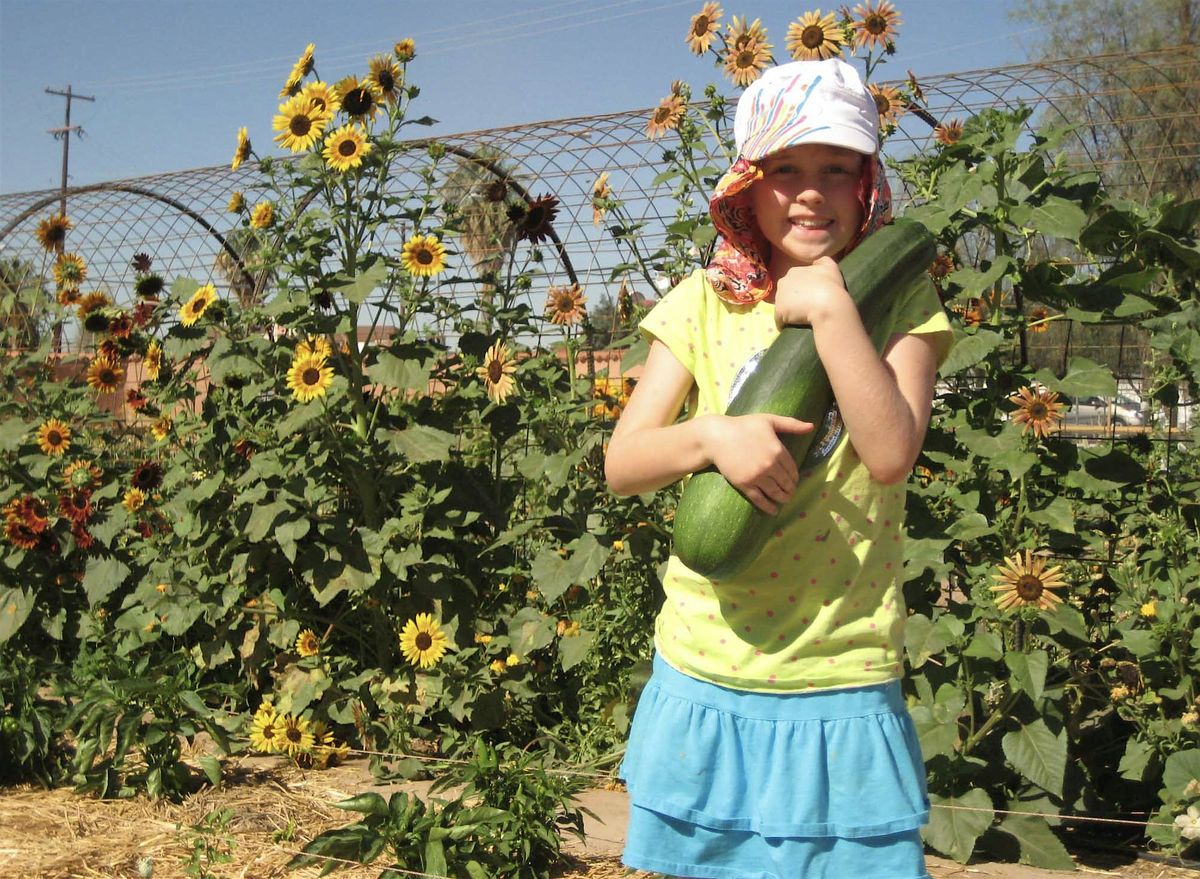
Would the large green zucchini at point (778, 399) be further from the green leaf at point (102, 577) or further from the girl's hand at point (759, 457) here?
the green leaf at point (102, 577)

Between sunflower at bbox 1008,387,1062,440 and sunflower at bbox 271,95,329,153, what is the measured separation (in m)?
2.26

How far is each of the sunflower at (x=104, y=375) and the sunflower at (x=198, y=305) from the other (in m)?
0.71

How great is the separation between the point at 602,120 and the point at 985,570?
3079 millimetres

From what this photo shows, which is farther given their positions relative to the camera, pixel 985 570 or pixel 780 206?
pixel 985 570

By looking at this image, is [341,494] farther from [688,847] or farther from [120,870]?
[688,847]

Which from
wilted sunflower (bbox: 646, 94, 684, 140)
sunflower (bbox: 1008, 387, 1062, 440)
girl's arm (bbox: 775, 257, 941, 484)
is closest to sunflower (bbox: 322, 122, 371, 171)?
wilted sunflower (bbox: 646, 94, 684, 140)

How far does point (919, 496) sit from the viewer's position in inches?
130

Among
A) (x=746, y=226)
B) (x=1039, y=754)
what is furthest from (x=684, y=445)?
(x=1039, y=754)

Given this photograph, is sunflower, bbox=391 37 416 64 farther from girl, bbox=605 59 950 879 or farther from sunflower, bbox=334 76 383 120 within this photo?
girl, bbox=605 59 950 879

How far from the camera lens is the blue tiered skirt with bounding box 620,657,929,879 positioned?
169 cm

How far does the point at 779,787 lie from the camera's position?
5.57 ft

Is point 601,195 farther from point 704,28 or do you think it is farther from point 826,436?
point 826,436

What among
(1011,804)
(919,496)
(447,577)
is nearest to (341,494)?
(447,577)

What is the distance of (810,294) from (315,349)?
8.52ft
